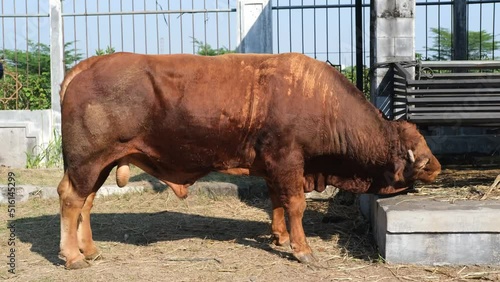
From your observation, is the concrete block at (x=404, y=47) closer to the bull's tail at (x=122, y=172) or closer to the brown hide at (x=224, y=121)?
the brown hide at (x=224, y=121)

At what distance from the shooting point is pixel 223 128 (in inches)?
224

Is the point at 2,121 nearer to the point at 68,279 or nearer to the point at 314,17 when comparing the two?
the point at 314,17

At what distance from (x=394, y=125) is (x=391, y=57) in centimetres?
124

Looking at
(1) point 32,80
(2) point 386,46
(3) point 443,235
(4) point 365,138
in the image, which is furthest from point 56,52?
(3) point 443,235

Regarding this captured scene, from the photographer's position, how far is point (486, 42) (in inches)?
579

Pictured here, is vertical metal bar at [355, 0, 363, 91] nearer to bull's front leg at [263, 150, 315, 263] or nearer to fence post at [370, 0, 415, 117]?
fence post at [370, 0, 415, 117]

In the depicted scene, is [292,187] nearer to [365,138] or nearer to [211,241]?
[365,138]

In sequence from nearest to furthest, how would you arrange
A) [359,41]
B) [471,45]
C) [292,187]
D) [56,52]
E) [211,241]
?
[292,187] → [211,241] → [359,41] → [56,52] → [471,45]

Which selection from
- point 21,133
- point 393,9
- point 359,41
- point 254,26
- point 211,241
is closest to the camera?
point 211,241

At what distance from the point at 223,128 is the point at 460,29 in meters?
6.39

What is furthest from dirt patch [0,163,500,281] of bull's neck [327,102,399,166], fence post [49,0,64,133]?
fence post [49,0,64,133]

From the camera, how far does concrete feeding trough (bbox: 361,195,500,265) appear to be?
530 cm

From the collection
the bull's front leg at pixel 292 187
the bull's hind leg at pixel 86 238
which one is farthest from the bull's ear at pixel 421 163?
the bull's hind leg at pixel 86 238

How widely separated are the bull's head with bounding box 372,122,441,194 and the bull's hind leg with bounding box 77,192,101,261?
2.63m
